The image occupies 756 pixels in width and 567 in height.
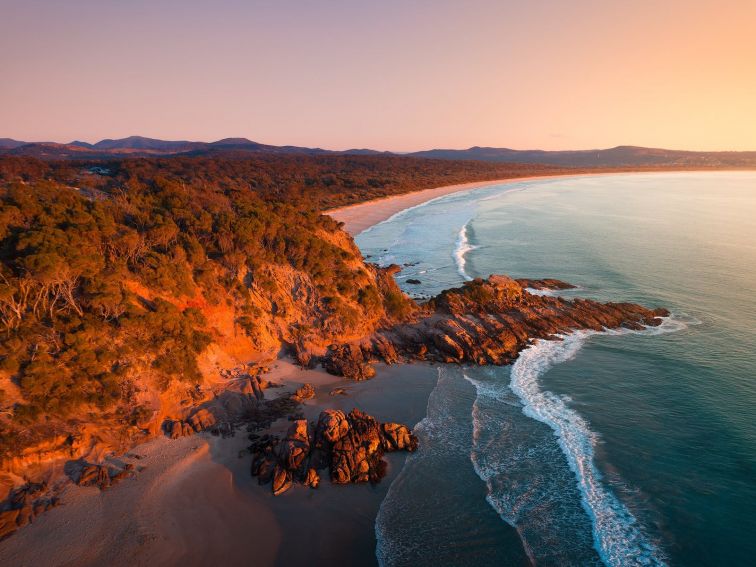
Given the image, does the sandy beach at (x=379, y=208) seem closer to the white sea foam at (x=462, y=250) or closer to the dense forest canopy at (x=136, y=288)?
the white sea foam at (x=462, y=250)

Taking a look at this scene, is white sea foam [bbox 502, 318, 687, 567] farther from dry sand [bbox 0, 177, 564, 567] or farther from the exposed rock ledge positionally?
dry sand [bbox 0, 177, 564, 567]

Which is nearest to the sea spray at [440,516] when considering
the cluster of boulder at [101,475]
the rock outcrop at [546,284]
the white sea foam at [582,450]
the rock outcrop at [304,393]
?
the white sea foam at [582,450]

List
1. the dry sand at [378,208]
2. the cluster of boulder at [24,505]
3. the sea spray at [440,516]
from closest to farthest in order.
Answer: the cluster of boulder at [24,505] → the sea spray at [440,516] → the dry sand at [378,208]

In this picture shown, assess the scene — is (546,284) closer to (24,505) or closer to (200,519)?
(200,519)

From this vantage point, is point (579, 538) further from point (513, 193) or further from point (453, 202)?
point (513, 193)

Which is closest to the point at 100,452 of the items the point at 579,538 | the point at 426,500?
the point at 426,500

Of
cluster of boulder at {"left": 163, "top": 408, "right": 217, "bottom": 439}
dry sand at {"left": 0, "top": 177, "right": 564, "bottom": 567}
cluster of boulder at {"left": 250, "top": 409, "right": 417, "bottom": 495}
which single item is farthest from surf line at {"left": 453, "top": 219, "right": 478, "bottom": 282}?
dry sand at {"left": 0, "top": 177, "right": 564, "bottom": 567}

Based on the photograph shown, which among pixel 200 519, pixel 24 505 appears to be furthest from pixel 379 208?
pixel 24 505
